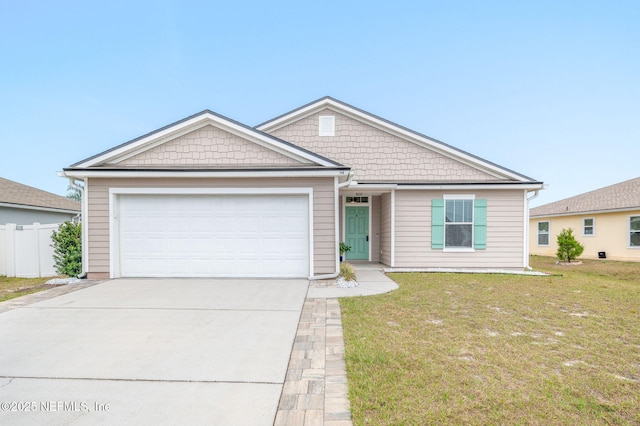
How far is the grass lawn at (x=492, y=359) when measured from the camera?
2.57m

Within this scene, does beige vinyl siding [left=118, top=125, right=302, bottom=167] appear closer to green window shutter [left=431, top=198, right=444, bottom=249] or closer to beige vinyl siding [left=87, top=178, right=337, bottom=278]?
beige vinyl siding [left=87, top=178, right=337, bottom=278]

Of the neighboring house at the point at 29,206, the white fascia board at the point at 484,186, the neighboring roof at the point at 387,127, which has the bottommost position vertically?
the neighboring house at the point at 29,206

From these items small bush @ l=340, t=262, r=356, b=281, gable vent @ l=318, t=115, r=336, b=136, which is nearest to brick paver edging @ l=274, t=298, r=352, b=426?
small bush @ l=340, t=262, r=356, b=281

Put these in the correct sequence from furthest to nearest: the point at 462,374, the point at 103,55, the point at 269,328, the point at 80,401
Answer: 1. the point at 103,55
2. the point at 269,328
3. the point at 462,374
4. the point at 80,401

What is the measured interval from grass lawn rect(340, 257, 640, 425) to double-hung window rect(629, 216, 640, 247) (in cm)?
1158

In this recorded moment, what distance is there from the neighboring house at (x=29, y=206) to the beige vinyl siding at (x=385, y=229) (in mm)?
14189

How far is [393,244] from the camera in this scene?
10984mm

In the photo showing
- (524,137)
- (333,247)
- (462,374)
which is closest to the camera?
(462,374)

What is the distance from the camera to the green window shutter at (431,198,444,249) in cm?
1094

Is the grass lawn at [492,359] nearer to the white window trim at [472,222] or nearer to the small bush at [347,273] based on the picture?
the small bush at [347,273]

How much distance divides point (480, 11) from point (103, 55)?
636 inches

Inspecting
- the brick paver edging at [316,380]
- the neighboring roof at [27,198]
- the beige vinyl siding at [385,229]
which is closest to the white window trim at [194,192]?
the brick paver edging at [316,380]

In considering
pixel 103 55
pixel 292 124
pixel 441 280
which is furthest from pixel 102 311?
pixel 103 55

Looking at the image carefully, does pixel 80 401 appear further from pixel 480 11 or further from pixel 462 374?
pixel 480 11
